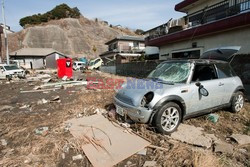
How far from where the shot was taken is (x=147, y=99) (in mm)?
3113

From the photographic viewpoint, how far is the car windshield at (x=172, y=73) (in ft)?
11.6

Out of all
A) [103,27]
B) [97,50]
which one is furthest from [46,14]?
[97,50]

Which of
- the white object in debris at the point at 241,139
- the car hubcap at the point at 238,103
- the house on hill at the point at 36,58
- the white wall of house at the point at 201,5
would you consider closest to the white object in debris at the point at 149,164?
the white object in debris at the point at 241,139

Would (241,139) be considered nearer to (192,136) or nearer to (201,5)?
(192,136)

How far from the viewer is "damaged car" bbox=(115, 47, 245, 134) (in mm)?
3008

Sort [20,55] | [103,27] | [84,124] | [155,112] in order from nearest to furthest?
[155,112] → [84,124] → [20,55] → [103,27]

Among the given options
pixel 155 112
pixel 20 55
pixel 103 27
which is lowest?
pixel 155 112

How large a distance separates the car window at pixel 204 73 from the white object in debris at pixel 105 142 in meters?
2.07

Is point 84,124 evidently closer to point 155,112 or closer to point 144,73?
point 155,112

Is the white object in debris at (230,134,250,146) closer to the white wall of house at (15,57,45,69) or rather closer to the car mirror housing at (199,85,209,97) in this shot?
the car mirror housing at (199,85,209,97)

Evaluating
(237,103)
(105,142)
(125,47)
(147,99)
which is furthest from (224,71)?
(125,47)

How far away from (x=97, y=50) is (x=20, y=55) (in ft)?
75.9

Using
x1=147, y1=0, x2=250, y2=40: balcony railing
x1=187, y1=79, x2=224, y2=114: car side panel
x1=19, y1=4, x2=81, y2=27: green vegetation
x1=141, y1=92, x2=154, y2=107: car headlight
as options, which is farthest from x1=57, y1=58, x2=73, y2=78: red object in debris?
x1=19, y1=4, x2=81, y2=27: green vegetation

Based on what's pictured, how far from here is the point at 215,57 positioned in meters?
4.84
